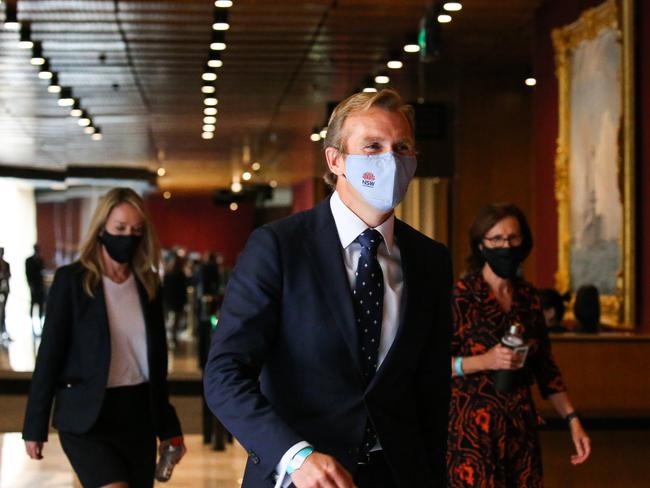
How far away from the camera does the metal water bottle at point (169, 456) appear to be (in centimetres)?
445

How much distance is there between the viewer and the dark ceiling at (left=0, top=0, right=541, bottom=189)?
11.1 metres

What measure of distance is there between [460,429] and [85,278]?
4.74 feet

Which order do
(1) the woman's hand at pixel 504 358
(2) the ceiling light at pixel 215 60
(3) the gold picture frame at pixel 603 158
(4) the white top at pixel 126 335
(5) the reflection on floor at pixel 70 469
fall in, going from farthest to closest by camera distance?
(2) the ceiling light at pixel 215 60 < (3) the gold picture frame at pixel 603 158 < (5) the reflection on floor at pixel 70 469 < (4) the white top at pixel 126 335 < (1) the woman's hand at pixel 504 358

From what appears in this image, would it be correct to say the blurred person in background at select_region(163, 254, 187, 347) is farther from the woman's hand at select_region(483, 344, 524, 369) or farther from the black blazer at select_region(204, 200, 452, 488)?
the black blazer at select_region(204, 200, 452, 488)

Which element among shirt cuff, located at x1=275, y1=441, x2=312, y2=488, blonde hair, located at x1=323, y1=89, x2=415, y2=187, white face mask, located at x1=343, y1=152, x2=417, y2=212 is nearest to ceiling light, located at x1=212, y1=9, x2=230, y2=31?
blonde hair, located at x1=323, y1=89, x2=415, y2=187

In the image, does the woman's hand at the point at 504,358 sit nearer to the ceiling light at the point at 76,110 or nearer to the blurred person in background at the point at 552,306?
the blurred person in background at the point at 552,306

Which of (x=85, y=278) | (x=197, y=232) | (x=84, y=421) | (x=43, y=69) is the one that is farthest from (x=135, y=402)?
(x=197, y=232)

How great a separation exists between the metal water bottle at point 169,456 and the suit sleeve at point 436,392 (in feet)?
6.67

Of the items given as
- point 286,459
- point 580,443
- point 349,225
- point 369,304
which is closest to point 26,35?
point 580,443

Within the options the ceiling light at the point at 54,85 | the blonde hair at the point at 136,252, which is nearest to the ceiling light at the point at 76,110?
the ceiling light at the point at 54,85

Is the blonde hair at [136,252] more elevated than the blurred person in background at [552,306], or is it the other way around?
the blonde hair at [136,252]

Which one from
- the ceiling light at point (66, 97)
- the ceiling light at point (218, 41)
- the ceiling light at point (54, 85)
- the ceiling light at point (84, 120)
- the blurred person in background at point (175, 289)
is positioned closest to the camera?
the ceiling light at point (218, 41)

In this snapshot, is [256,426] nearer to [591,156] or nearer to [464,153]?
[591,156]

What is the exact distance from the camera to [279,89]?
16.2m
